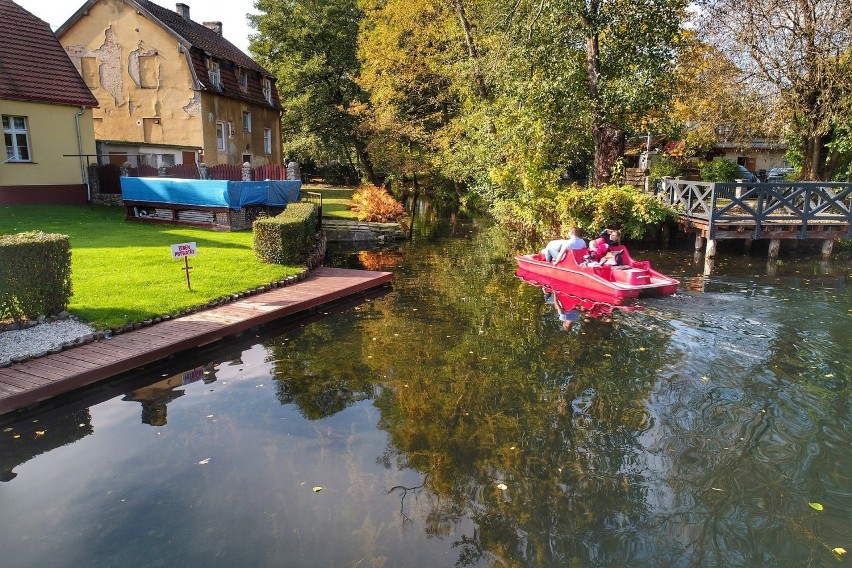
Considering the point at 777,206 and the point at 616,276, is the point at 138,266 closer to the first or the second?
the point at 616,276

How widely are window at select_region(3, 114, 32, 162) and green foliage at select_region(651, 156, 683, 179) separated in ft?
82.5

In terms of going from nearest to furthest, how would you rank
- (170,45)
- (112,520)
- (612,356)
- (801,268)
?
(112,520) → (612,356) → (801,268) → (170,45)

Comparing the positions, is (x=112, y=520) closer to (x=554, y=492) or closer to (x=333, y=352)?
(x=554, y=492)

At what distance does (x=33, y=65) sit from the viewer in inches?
864

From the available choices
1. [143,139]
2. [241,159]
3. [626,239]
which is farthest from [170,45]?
[626,239]

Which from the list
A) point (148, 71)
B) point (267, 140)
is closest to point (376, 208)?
point (267, 140)

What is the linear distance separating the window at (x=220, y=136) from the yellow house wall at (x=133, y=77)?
1.82 m

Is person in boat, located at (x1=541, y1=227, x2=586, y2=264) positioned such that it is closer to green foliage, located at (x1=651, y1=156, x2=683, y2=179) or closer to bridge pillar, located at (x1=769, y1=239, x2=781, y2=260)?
bridge pillar, located at (x1=769, y1=239, x2=781, y2=260)

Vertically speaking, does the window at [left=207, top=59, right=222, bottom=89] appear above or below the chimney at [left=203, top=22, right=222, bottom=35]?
below

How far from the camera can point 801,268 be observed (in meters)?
17.3

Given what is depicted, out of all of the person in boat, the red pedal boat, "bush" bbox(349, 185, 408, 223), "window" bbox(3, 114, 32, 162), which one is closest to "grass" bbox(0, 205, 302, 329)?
"window" bbox(3, 114, 32, 162)

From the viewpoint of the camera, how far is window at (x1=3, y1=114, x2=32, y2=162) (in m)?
20.6

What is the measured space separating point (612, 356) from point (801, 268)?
455 inches

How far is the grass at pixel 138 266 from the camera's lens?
10.2 meters
